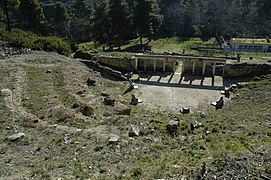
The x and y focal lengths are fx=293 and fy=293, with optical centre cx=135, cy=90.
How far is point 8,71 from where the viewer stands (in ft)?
81.4

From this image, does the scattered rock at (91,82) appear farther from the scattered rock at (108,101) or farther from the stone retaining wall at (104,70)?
the stone retaining wall at (104,70)

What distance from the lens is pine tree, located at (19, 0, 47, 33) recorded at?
161 ft

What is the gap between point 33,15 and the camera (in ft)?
167

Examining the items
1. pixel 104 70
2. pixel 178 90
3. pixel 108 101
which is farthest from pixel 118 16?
pixel 108 101

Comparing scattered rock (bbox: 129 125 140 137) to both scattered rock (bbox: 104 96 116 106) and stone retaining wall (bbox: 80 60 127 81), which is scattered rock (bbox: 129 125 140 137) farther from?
stone retaining wall (bbox: 80 60 127 81)

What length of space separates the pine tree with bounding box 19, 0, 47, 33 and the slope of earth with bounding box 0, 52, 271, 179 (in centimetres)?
2776

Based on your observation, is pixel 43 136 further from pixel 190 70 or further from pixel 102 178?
pixel 190 70

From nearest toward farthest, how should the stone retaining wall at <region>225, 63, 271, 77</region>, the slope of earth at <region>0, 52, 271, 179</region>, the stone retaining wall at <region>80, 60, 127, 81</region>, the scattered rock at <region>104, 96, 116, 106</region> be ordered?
the slope of earth at <region>0, 52, 271, 179</region> → the scattered rock at <region>104, 96, 116, 106</region> → the stone retaining wall at <region>80, 60, 127, 81</region> → the stone retaining wall at <region>225, 63, 271, 77</region>

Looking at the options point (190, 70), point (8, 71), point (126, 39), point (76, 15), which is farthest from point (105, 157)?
point (76, 15)

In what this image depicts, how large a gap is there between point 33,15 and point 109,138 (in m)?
43.1

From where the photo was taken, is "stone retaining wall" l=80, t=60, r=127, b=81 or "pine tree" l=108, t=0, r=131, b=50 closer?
"stone retaining wall" l=80, t=60, r=127, b=81

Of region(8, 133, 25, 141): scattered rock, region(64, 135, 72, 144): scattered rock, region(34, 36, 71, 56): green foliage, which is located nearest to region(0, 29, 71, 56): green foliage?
region(34, 36, 71, 56): green foliage

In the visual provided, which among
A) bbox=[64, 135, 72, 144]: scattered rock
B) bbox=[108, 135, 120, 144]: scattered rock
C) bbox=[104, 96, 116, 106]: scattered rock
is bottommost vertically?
bbox=[104, 96, 116, 106]: scattered rock

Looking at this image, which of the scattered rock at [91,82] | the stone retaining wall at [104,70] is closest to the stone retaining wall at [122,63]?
the stone retaining wall at [104,70]
